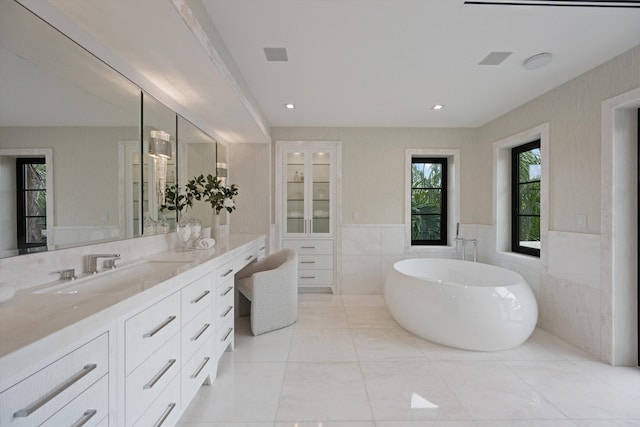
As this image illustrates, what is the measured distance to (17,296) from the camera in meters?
1.09

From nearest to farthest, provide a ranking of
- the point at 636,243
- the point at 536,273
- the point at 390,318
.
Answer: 1. the point at 636,243
2. the point at 536,273
3. the point at 390,318

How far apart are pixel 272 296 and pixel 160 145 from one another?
171cm

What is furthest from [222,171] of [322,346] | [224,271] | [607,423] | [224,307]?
[607,423]

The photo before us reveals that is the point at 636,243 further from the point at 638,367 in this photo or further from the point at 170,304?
the point at 170,304

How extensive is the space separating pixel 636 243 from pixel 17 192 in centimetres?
391

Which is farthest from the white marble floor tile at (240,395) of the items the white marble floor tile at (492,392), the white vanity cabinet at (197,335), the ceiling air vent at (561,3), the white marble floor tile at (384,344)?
the ceiling air vent at (561,3)

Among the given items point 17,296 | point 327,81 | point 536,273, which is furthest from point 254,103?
point 536,273

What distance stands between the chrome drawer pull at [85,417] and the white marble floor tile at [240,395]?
1.01 m

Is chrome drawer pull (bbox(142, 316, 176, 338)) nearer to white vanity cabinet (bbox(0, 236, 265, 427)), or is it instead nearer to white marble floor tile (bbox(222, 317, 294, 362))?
white vanity cabinet (bbox(0, 236, 265, 427))

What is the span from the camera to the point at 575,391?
6.61 ft

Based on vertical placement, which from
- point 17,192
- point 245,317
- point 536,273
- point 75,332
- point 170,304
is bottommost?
point 245,317

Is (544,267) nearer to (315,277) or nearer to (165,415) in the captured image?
(315,277)

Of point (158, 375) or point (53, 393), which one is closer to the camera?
point (53, 393)

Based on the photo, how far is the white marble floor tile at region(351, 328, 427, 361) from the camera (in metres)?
2.49
